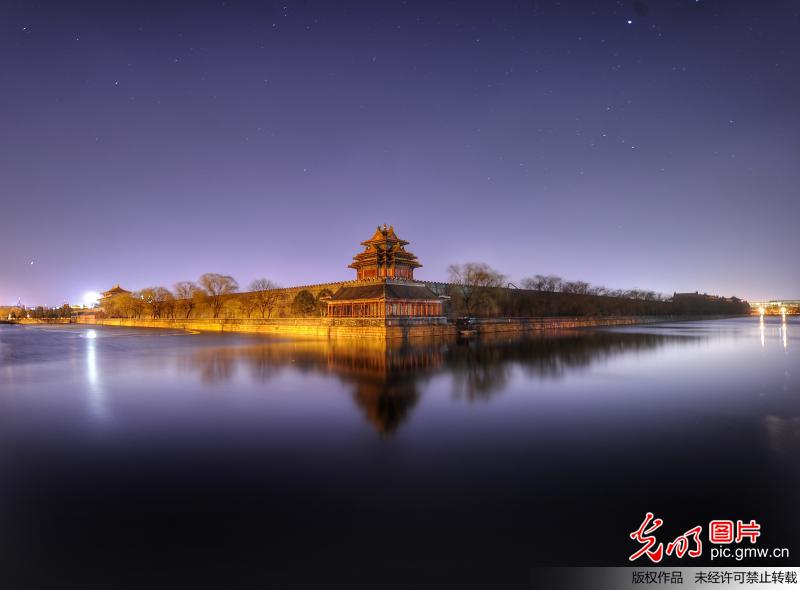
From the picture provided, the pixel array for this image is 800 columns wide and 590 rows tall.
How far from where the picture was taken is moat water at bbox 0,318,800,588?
167 inches

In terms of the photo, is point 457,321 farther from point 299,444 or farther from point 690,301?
point 690,301

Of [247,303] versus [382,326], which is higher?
[247,303]

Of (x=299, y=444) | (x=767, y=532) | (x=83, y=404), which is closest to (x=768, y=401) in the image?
(x=767, y=532)

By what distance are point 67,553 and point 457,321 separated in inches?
1301

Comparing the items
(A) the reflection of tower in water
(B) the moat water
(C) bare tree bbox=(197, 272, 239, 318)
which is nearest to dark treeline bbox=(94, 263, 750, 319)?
(C) bare tree bbox=(197, 272, 239, 318)

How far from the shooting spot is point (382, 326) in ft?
102

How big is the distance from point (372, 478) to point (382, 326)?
2498 cm

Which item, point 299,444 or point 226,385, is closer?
point 299,444

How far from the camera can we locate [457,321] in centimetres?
3634

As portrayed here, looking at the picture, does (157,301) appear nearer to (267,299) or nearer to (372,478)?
(267,299)

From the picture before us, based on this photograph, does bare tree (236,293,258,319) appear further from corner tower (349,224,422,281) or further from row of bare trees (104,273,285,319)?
corner tower (349,224,422,281)

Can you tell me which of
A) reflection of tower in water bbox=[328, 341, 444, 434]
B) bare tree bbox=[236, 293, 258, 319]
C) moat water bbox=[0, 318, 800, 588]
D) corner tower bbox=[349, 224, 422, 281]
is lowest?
moat water bbox=[0, 318, 800, 588]

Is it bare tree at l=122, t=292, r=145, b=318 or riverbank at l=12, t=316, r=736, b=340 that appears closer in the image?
riverbank at l=12, t=316, r=736, b=340

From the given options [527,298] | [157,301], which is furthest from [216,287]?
[527,298]
